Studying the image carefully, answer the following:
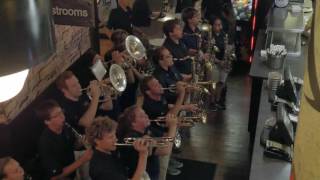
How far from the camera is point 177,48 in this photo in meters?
6.05

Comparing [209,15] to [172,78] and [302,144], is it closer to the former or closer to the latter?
[172,78]

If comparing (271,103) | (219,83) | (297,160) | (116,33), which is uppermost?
(297,160)

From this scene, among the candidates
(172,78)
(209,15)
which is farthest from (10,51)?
(209,15)

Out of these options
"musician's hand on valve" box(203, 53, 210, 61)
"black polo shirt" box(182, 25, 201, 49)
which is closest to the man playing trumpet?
"musician's hand on valve" box(203, 53, 210, 61)

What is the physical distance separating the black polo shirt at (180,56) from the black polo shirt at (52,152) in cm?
248

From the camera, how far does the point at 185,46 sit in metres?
6.39

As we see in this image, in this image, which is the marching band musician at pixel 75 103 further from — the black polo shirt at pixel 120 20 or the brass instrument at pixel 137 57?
the black polo shirt at pixel 120 20

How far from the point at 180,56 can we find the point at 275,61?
130 centimetres

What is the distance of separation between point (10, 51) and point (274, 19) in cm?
588

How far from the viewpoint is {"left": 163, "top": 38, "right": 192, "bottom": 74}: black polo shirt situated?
6.02 metres

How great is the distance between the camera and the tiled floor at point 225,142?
226 inches

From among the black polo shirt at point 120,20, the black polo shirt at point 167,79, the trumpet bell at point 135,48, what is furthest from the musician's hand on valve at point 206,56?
the black polo shirt at point 120,20

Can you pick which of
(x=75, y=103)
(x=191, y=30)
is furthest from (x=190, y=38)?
(x=75, y=103)

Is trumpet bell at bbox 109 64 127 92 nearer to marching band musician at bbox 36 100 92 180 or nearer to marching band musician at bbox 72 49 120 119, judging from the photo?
marching band musician at bbox 72 49 120 119
